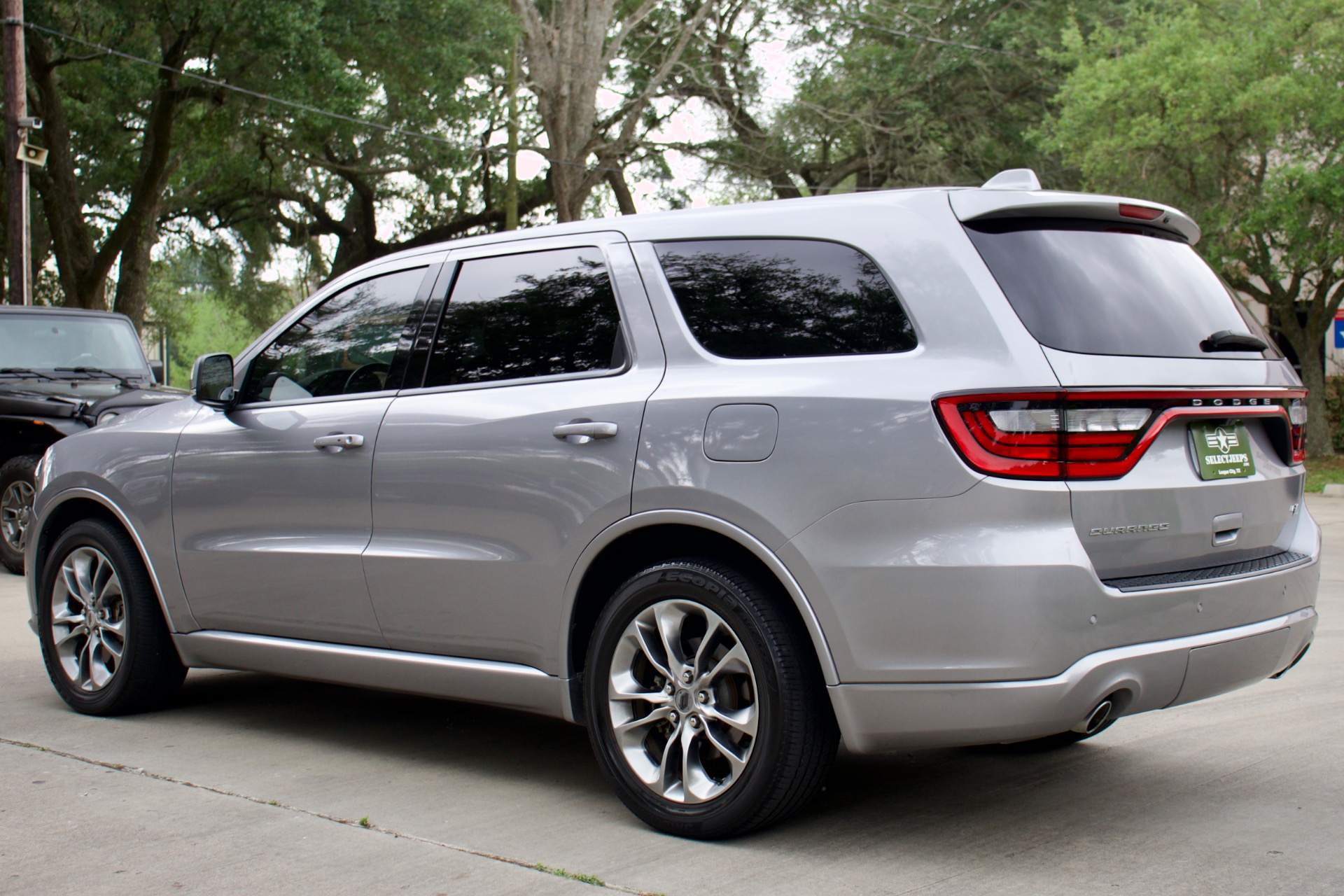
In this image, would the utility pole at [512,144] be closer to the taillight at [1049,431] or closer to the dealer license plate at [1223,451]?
the dealer license plate at [1223,451]

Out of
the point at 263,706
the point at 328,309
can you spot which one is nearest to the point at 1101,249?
the point at 328,309

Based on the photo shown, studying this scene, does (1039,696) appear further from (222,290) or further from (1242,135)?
(222,290)

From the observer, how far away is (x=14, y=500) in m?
10.5

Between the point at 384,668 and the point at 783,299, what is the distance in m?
1.92

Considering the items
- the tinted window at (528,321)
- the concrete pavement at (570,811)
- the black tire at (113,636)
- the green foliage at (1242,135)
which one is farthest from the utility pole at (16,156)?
the tinted window at (528,321)

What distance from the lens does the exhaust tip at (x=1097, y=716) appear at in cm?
356

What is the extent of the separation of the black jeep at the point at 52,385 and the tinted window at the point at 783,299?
6783 millimetres

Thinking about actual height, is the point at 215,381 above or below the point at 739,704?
above

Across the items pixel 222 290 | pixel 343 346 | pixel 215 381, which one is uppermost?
pixel 222 290

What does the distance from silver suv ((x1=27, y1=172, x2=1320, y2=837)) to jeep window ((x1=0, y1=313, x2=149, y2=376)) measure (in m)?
7.29

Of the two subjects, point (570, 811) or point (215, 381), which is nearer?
point (570, 811)

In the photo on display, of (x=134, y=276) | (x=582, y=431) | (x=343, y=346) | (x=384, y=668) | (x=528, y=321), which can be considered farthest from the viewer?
(x=134, y=276)

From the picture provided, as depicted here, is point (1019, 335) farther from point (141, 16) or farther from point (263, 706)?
point (141, 16)

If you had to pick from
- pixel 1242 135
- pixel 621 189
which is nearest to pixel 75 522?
pixel 1242 135
